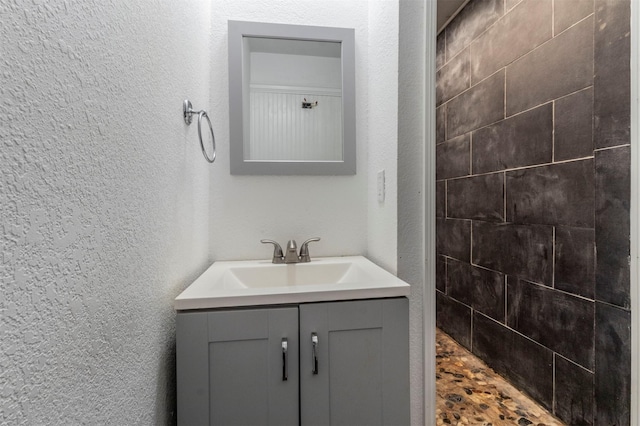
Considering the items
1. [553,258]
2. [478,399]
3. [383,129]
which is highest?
[383,129]

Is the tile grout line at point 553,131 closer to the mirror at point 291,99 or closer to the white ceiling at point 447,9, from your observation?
the mirror at point 291,99

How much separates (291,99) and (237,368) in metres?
1.11

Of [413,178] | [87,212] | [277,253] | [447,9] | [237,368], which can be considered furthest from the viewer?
[447,9]

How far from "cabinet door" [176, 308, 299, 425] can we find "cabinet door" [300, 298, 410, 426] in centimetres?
4

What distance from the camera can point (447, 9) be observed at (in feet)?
6.44

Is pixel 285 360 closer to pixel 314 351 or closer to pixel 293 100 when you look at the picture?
pixel 314 351

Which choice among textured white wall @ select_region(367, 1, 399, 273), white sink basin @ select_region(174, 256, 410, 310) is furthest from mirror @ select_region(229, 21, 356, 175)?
white sink basin @ select_region(174, 256, 410, 310)

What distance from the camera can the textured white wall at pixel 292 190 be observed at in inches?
52.4

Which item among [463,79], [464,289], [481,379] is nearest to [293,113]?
[463,79]

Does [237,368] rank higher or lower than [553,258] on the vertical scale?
lower

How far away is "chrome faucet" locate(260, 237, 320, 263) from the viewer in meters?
1.26

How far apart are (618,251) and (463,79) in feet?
4.54

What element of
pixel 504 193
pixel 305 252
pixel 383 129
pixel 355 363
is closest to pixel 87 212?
pixel 355 363

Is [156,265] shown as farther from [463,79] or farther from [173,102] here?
[463,79]
